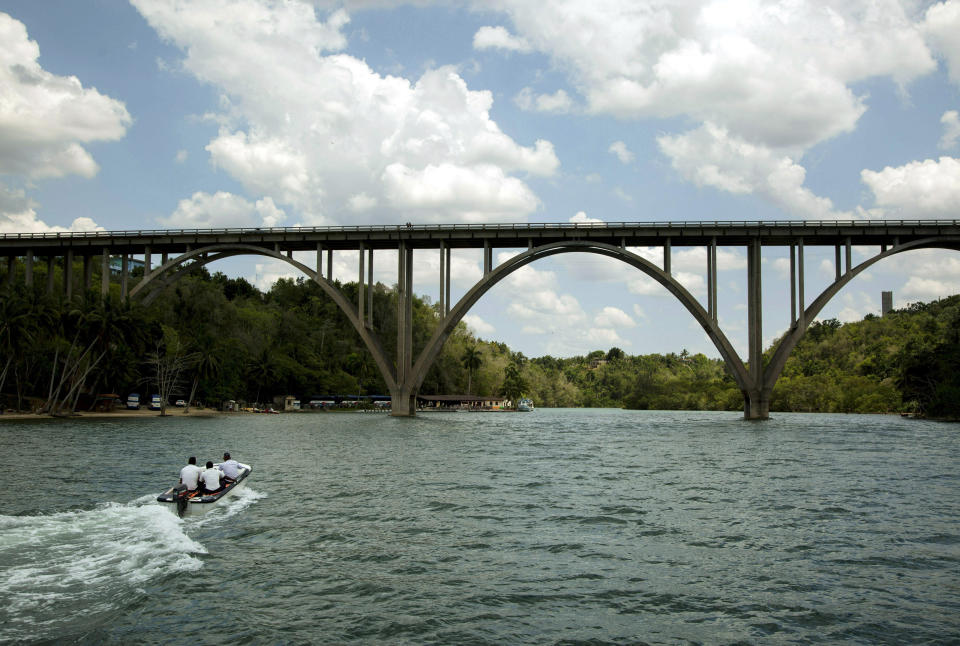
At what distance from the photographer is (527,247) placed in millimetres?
71812

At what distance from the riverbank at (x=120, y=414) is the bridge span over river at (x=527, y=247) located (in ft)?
43.6

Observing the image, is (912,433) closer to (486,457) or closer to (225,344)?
(486,457)

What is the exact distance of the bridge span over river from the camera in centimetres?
6612

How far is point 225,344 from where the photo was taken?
4375 inches

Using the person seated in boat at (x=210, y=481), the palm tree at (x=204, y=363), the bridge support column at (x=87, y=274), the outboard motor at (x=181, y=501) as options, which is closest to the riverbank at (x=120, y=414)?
the palm tree at (x=204, y=363)

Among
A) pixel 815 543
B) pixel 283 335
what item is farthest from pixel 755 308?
pixel 283 335

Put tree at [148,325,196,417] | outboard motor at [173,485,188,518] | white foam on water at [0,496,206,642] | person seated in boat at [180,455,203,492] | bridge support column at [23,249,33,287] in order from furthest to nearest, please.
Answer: tree at [148,325,196,417] < bridge support column at [23,249,33,287] < person seated in boat at [180,455,203,492] < outboard motor at [173,485,188,518] < white foam on water at [0,496,206,642]

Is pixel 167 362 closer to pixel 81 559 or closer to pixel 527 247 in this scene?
pixel 527 247

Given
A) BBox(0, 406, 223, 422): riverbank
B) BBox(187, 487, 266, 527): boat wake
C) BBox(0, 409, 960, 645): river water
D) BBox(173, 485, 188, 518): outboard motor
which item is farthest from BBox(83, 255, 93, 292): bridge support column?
BBox(173, 485, 188, 518): outboard motor

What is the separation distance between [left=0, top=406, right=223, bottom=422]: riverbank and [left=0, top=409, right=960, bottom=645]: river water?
4342cm

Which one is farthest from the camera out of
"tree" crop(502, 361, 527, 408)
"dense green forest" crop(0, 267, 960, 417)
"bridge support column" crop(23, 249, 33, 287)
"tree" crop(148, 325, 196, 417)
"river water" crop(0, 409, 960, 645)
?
"tree" crop(502, 361, 527, 408)

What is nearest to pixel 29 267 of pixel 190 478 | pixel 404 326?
pixel 404 326

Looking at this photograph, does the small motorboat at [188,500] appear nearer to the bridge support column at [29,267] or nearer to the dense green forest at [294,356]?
the dense green forest at [294,356]

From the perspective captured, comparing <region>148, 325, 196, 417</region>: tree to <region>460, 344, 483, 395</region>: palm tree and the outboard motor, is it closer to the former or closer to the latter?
the outboard motor
